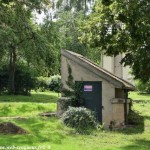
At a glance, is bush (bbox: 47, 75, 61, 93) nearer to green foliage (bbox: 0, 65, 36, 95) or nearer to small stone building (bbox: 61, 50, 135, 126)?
green foliage (bbox: 0, 65, 36, 95)

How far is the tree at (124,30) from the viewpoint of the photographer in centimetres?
1516

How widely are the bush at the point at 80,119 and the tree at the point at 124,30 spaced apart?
2.57 m

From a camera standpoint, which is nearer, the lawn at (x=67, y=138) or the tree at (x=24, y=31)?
the lawn at (x=67, y=138)

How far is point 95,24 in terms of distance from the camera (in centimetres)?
1747

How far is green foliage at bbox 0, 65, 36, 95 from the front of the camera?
35.2m

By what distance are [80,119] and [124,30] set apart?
13.1 ft

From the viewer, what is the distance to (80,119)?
17.2m

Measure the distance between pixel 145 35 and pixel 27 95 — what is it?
822 inches

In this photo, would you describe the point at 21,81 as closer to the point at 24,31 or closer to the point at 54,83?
the point at 24,31

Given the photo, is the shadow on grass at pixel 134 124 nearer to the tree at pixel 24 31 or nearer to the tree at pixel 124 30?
the tree at pixel 124 30

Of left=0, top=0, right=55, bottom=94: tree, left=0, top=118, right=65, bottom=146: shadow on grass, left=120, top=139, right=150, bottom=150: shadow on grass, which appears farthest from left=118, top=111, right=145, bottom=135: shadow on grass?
left=0, top=0, right=55, bottom=94: tree

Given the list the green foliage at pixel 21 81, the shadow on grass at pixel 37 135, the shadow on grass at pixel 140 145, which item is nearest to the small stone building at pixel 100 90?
the shadow on grass at pixel 37 135

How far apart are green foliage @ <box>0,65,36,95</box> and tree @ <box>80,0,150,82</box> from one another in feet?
57.9

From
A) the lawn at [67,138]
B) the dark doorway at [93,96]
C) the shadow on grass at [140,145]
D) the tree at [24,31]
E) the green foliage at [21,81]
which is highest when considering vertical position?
the tree at [24,31]
